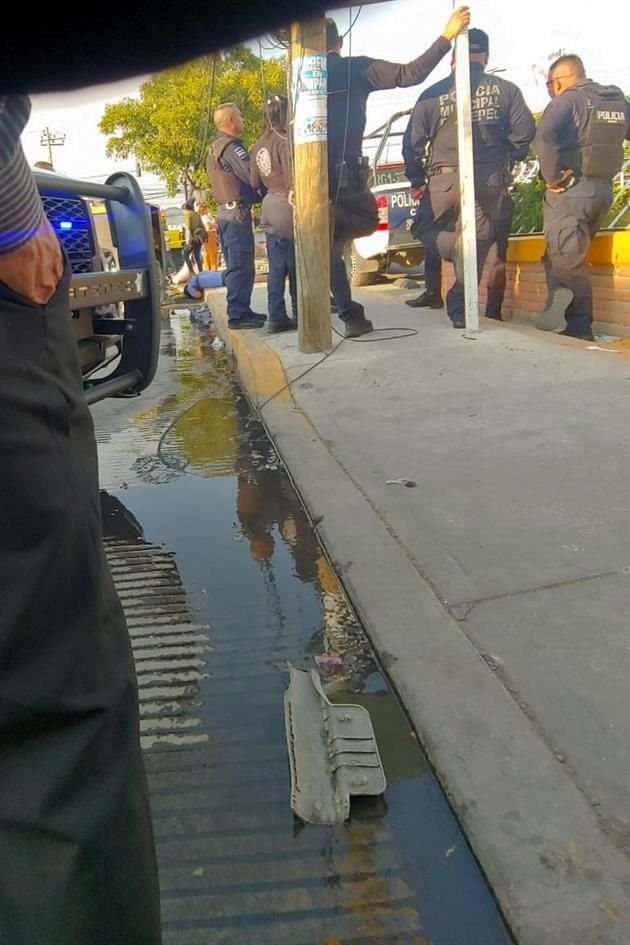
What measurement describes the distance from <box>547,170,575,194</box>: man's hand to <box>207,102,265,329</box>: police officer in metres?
2.48

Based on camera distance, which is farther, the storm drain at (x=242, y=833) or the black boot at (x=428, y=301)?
the black boot at (x=428, y=301)

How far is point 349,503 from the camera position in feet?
10.6

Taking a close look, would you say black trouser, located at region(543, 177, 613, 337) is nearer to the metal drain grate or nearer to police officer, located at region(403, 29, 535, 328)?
police officer, located at region(403, 29, 535, 328)

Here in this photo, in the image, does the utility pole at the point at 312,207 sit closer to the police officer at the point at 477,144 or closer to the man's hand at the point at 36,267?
the police officer at the point at 477,144

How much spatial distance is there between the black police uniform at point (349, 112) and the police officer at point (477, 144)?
58cm

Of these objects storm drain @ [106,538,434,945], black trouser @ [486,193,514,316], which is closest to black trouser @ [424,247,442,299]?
black trouser @ [486,193,514,316]

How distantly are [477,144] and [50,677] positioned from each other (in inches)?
237

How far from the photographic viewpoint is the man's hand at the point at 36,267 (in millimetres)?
1212

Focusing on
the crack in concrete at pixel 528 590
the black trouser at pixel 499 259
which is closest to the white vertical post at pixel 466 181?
the black trouser at pixel 499 259

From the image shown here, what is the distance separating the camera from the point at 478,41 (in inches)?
243

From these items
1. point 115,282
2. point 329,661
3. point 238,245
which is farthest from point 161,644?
point 238,245

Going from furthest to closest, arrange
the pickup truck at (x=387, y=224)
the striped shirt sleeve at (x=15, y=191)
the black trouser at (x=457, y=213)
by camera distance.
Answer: the pickup truck at (x=387, y=224)
the black trouser at (x=457, y=213)
the striped shirt sleeve at (x=15, y=191)

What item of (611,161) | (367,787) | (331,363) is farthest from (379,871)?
(611,161)

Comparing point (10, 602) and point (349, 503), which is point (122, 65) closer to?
point (10, 602)
